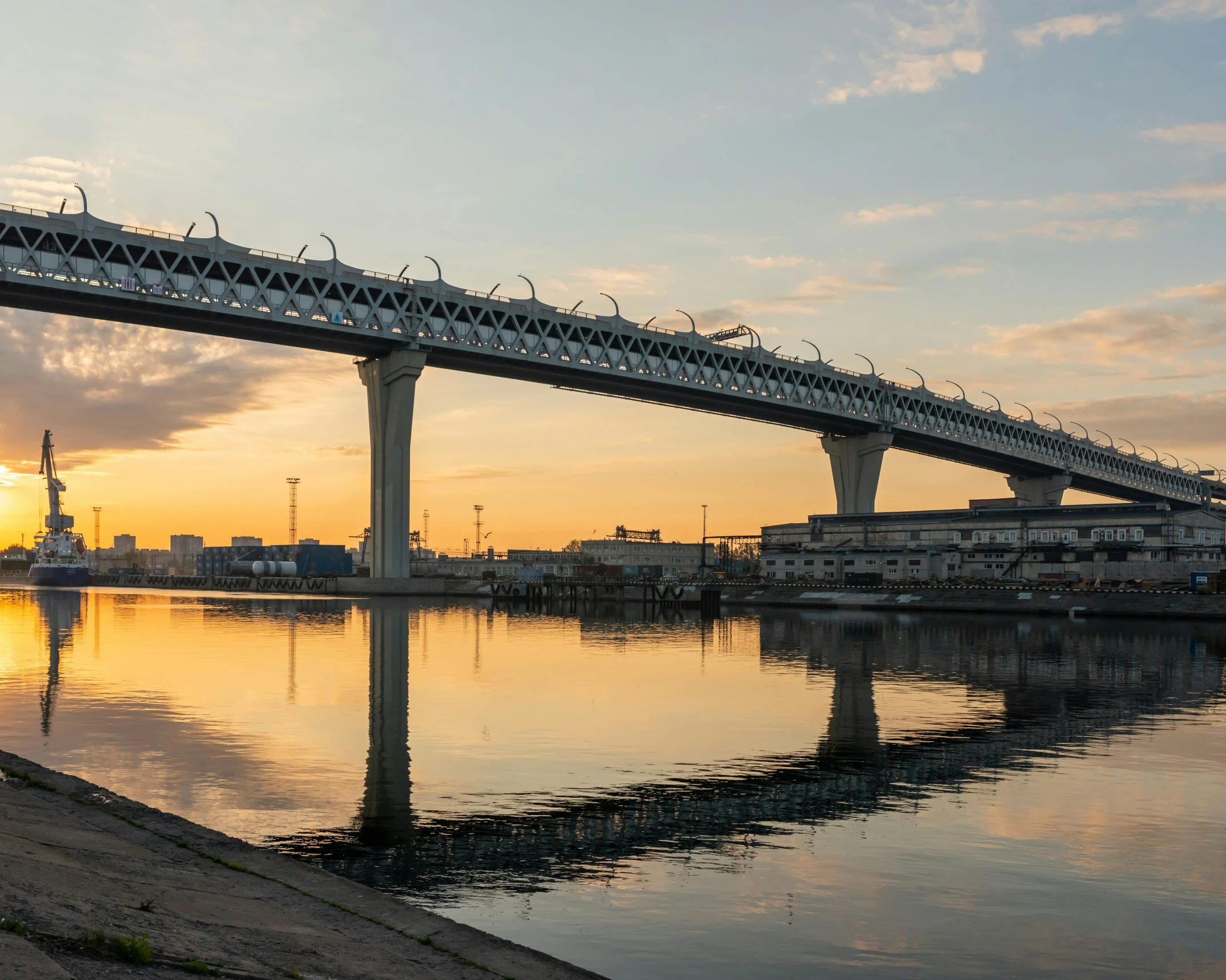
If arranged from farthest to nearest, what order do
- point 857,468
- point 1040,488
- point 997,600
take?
1. point 1040,488
2. point 857,468
3. point 997,600

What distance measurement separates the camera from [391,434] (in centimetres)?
11088

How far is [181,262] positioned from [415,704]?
246 feet

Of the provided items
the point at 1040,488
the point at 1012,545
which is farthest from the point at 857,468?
the point at 1040,488

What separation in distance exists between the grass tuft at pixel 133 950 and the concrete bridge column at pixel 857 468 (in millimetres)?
151023

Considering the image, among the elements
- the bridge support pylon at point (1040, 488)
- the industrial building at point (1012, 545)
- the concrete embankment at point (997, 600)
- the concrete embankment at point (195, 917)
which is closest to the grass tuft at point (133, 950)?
the concrete embankment at point (195, 917)

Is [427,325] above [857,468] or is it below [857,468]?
above

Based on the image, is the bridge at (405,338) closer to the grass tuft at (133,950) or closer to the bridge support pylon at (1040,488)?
the bridge support pylon at (1040,488)

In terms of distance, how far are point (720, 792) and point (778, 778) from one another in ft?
7.56

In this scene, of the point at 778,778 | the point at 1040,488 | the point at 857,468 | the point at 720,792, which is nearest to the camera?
the point at 720,792

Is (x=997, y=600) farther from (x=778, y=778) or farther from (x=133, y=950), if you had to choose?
(x=133, y=950)

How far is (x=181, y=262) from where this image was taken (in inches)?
3853

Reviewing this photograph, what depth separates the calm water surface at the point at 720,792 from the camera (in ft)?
48.1

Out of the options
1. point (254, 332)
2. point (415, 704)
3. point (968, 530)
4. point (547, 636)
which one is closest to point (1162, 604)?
point (968, 530)

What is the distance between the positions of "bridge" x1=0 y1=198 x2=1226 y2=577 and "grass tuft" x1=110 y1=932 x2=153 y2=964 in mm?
92239
